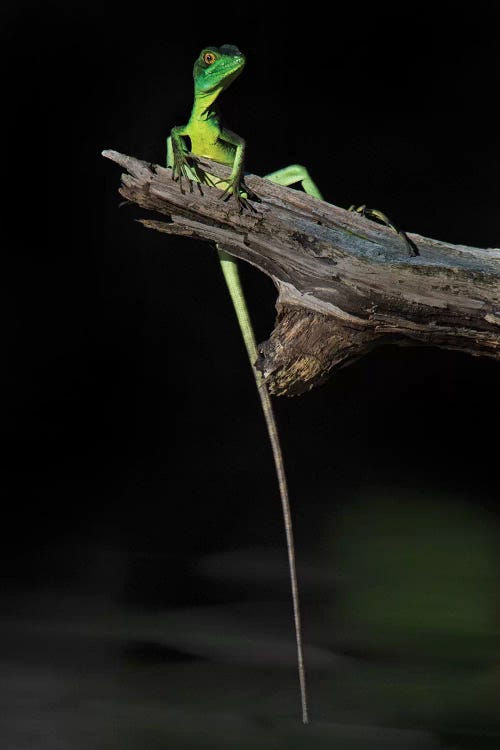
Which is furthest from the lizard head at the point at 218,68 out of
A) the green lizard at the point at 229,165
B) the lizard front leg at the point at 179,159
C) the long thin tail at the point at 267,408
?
the long thin tail at the point at 267,408

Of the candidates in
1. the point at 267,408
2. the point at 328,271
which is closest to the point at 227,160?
the point at 328,271

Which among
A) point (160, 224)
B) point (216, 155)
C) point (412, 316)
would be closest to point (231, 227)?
point (160, 224)

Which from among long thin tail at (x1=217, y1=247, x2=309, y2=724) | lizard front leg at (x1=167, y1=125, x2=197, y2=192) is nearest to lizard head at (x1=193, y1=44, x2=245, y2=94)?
lizard front leg at (x1=167, y1=125, x2=197, y2=192)

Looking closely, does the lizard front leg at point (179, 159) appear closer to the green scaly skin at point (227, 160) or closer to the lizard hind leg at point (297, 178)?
the green scaly skin at point (227, 160)

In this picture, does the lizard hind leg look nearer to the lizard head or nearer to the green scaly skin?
the green scaly skin

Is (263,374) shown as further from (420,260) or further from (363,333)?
(420,260)

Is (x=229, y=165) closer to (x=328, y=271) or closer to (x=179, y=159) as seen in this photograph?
(x=179, y=159)
